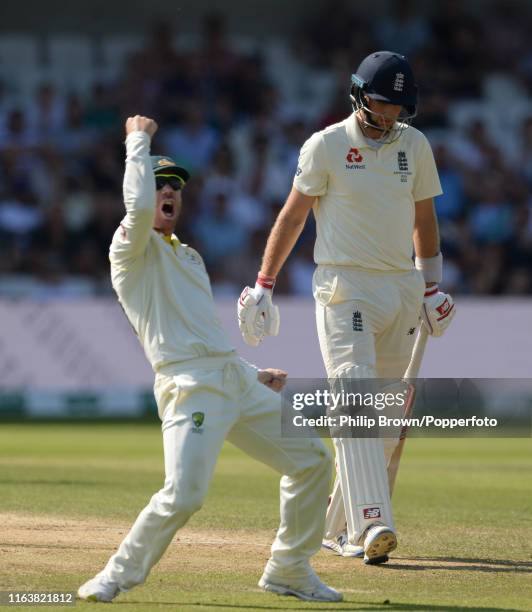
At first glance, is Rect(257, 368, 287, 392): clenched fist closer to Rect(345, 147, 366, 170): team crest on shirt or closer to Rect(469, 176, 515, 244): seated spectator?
Rect(345, 147, 366, 170): team crest on shirt

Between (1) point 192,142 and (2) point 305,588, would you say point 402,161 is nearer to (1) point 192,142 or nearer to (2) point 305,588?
(2) point 305,588

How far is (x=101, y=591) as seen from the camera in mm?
5379

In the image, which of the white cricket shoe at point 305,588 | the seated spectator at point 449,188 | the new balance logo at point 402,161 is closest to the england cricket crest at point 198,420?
the white cricket shoe at point 305,588

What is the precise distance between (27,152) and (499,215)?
599 centimetres

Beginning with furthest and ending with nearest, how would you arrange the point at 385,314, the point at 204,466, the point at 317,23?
the point at 317,23, the point at 385,314, the point at 204,466

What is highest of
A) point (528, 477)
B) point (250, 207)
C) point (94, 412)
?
point (250, 207)

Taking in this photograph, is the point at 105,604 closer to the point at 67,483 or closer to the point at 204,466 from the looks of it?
the point at 204,466

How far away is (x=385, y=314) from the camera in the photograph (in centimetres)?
685

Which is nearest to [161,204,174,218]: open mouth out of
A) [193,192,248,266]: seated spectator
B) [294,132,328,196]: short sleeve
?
[294,132,328,196]: short sleeve

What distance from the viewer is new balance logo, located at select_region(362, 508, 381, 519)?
654cm

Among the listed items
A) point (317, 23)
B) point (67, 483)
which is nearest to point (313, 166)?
point (67, 483)

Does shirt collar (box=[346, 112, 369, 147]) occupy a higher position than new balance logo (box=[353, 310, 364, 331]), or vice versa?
shirt collar (box=[346, 112, 369, 147])

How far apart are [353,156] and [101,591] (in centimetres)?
260

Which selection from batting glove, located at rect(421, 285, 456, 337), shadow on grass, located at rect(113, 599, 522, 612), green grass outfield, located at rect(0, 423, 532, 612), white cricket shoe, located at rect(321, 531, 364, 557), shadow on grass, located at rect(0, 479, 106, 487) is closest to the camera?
shadow on grass, located at rect(113, 599, 522, 612)
